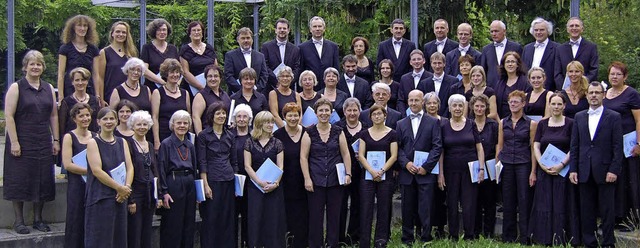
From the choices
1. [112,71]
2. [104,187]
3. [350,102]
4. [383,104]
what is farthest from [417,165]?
[112,71]

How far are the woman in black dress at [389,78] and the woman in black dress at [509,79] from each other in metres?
1.20

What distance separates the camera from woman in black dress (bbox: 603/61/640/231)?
29.2 feet

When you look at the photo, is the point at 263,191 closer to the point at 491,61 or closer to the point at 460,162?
the point at 460,162

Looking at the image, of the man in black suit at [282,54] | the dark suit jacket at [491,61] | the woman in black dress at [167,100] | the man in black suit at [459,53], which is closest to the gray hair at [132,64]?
the woman in black dress at [167,100]

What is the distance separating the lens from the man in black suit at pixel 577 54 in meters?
9.58

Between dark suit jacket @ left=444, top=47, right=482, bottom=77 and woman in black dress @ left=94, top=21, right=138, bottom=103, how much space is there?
12.3 feet

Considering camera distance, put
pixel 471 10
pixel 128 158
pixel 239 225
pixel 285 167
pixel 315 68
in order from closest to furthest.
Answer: pixel 128 158 < pixel 285 167 < pixel 239 225 < pixel 315 68 < pixel 471 10

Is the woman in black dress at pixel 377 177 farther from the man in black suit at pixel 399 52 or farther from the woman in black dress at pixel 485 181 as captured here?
the man in black suit at pixel 399 52

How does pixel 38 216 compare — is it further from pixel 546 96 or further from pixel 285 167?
pixel 546 96

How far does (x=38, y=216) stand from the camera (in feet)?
28.9

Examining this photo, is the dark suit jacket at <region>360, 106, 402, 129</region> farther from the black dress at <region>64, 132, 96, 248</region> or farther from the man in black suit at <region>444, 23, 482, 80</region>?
the black dress at <region>64, 132, 96, 248</region>

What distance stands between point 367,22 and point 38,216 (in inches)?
309

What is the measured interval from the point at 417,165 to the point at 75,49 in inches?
149

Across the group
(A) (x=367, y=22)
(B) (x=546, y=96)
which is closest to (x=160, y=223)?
(B) (x=546, y=96)
